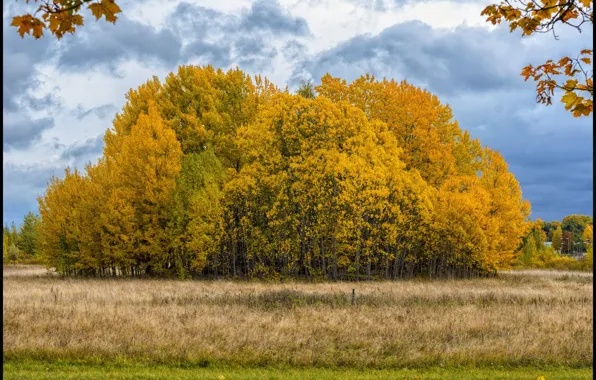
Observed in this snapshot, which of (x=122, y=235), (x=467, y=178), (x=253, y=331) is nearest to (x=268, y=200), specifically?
(x=122, y=235)

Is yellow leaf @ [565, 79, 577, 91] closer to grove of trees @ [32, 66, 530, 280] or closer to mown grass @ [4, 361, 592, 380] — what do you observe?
mown grass @ [4, 361, 592, 380]

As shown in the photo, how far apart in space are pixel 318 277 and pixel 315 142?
7.44 meters

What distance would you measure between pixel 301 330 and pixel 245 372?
332 cm

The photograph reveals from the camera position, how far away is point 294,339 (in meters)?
13.0

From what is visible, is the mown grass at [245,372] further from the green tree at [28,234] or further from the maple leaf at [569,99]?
the green tree at [28,234]

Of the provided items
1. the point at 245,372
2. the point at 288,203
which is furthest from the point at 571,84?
the point at 288,203

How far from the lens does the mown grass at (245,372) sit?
10234mm

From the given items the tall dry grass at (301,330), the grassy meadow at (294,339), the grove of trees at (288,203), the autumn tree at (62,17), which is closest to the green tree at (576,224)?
the grove of trees at (288,203)

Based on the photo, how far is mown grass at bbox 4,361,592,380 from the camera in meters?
10.2

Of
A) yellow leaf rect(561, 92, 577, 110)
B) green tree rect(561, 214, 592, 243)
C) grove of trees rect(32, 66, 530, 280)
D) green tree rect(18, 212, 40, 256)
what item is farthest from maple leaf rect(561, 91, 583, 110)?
green tree rect(561, 214, 592, 243)

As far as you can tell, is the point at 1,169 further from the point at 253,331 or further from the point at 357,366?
the point at 253,331

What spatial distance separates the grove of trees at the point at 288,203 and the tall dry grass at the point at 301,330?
11557mm

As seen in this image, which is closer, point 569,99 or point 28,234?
point 569,99

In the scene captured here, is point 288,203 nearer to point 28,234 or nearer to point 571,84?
point 571,84
